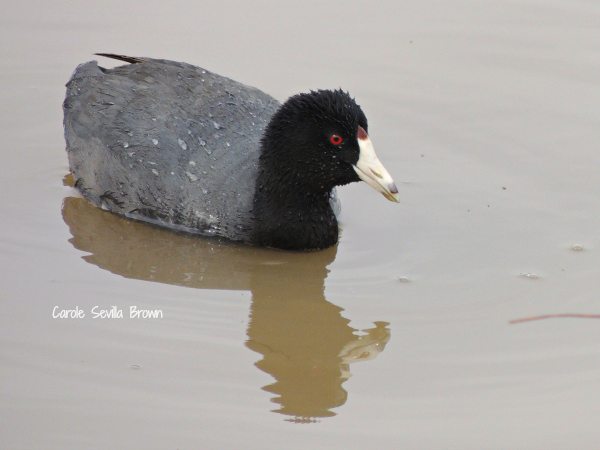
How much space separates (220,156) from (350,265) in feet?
3.82

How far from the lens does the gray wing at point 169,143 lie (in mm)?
8195

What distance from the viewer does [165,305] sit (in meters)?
7.23

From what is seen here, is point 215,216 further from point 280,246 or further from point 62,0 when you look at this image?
point 62,0

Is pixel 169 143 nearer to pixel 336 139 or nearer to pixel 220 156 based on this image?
pixel 220 156

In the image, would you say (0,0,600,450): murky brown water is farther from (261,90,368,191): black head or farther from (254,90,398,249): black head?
(261,90,368,191): black head

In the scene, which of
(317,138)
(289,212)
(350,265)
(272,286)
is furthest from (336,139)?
(272,286)

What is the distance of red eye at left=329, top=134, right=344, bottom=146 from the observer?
7.89 metres

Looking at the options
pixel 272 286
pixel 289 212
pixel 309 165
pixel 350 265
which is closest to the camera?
pixel 272 286

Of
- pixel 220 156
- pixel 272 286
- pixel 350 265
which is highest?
pixel 220 156

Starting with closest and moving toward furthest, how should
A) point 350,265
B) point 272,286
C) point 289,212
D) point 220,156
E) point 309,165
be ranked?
point 272,286, point 350,265, point 309,165, point 289,212, point 220,156

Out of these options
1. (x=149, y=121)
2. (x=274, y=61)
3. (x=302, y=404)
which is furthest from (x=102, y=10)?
(x=302, y=404)

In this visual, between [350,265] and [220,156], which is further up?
[220,156]

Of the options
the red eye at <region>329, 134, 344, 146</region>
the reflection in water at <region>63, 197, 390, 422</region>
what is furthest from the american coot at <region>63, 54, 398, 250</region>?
the reflection in water at <region>63, 197, 390, 422</region>

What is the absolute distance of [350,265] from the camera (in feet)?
25.9
